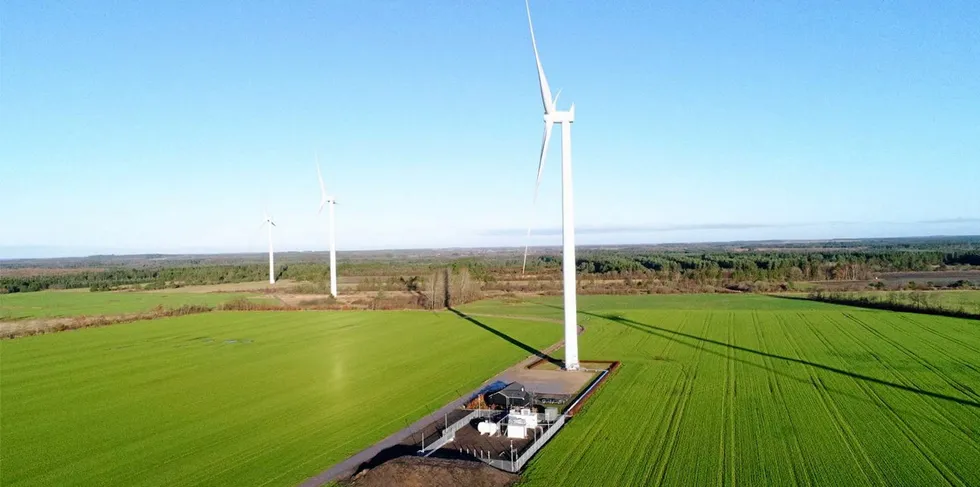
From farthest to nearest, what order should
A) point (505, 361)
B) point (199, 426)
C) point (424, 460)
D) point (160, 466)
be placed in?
point (505, 361), point (199, 426), point (160, 466), point (424, 460)

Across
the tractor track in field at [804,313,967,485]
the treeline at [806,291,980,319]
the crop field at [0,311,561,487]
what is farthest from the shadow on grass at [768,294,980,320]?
the tractor track in field at [804,313,967,485]

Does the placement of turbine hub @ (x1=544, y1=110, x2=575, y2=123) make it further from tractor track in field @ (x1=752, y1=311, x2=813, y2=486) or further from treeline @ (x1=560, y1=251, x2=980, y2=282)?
treeline @ (x1=560, y1=251, x2=980, y2=282)

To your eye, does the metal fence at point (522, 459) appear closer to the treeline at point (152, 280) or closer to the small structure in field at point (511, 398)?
the small structure in field at point (511, 398)

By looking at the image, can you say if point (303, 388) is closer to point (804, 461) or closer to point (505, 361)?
point (505, 361)

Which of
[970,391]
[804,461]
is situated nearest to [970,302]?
[970,391]

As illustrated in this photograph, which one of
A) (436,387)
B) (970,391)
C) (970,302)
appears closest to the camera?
(970,391)

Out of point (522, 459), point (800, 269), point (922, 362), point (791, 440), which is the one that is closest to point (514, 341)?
point (922, 362)

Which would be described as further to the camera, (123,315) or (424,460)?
(123,315)
